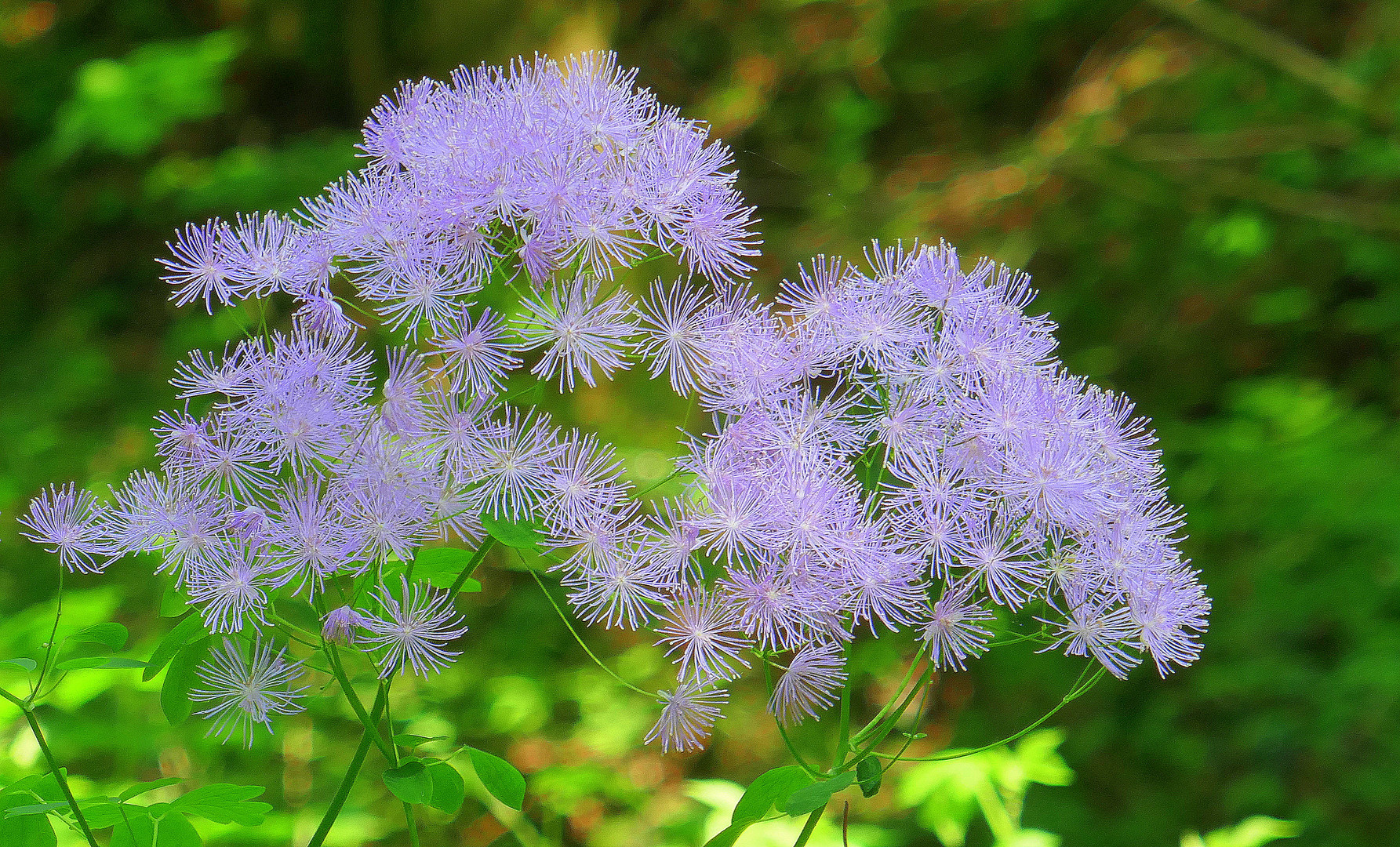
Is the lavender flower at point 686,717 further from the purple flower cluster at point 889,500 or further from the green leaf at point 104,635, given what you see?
the green leaf at point 104,635

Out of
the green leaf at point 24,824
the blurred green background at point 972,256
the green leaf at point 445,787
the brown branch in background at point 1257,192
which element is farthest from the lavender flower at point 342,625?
the brown branch in background at point 1257,192

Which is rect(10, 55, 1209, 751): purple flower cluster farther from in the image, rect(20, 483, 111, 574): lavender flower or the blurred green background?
the blurred green background

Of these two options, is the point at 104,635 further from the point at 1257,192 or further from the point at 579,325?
the point at 1257,192

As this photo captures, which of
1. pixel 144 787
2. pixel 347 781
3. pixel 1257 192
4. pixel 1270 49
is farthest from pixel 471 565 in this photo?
pixel 1270 49

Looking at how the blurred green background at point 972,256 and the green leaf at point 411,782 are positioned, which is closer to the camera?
the green leaf at point 411,782

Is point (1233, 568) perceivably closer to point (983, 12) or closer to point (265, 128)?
point (983, 12)
